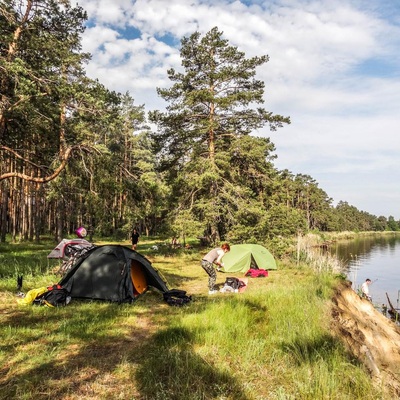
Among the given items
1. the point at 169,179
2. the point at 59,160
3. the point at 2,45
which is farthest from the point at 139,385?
the point at 169,179

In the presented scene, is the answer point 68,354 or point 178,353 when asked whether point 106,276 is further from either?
point 178,353

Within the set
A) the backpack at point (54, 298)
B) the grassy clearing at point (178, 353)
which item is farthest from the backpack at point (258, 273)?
the backpack at point (54, 298)

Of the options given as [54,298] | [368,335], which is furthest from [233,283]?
[54,298]

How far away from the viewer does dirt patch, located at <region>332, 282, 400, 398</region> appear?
5.96 meters

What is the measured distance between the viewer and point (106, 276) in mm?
8039

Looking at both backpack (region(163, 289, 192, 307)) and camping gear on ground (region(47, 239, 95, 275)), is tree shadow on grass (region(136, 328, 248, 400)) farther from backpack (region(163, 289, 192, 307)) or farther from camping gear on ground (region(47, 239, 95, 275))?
camping gear on ground (region(47, 239, 95, 275))

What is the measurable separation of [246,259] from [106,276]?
8054 millimetres

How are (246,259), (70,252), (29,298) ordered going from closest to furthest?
1. (29,298)
2. (70,252)
3. (246,259)

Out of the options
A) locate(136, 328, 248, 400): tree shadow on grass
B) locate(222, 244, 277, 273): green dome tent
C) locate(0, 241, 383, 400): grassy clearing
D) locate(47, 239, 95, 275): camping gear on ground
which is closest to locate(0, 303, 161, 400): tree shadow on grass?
locate(0, 241, 383, 400): grassy clearing

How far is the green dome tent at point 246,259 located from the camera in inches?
567

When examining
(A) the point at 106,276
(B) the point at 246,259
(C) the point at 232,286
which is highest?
(A) the point at 106,276

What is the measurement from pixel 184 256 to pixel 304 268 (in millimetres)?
7163

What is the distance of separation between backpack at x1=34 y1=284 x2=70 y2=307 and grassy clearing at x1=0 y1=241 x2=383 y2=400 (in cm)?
29

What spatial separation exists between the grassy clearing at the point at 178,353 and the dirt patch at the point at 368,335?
663 millimetres
